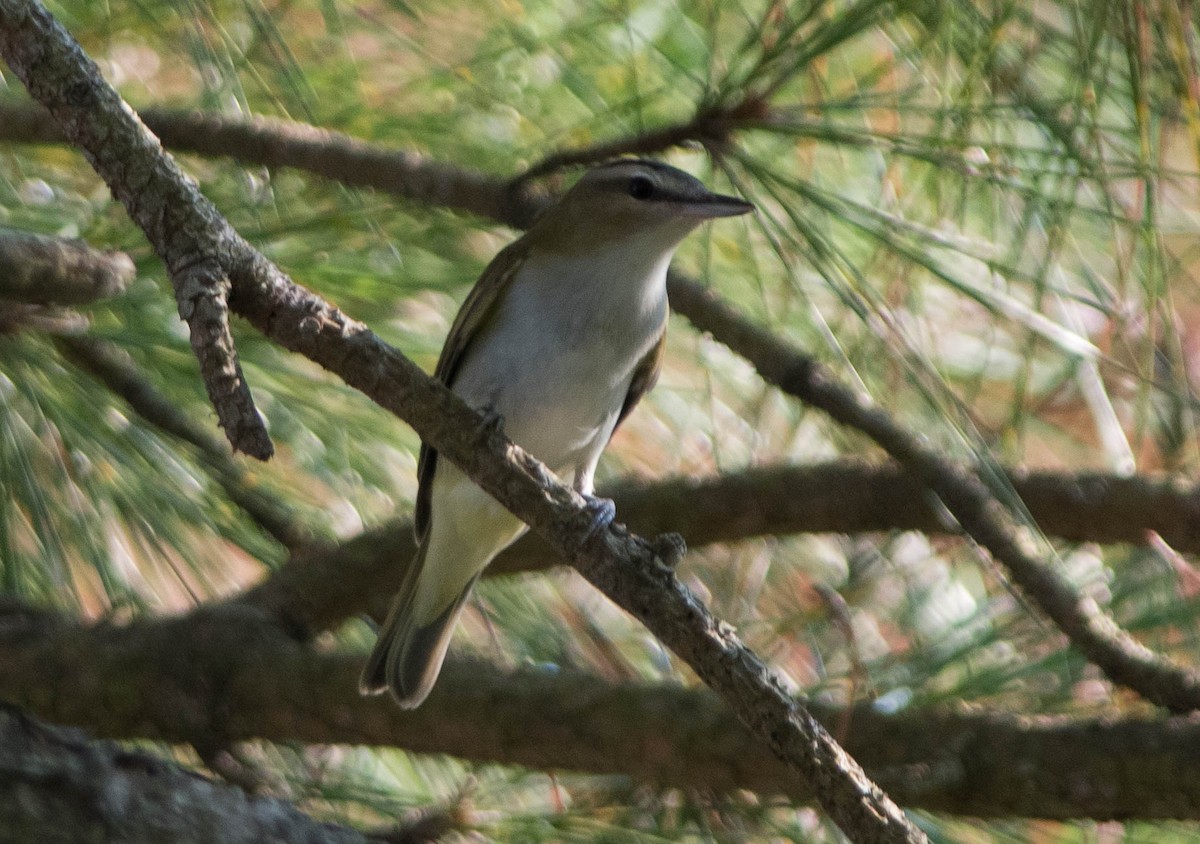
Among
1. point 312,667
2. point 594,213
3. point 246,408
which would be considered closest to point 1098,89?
point 594,213

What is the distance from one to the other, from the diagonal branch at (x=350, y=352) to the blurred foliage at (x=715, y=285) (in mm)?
432

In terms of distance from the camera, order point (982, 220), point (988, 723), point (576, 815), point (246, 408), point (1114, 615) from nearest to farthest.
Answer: point (246, 408) → point (988, 723) → point (576, 815) → point (1114, 615) → point (982, 220)

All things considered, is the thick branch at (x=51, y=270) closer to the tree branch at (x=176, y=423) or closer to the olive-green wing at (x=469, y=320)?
the tree branch at (x=176, y=423)

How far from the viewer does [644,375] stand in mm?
2008

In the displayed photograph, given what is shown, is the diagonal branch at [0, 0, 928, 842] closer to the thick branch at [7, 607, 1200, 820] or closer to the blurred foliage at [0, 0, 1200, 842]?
the thick branch at [7, 607, 1200, 820]

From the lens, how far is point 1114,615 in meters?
1.68

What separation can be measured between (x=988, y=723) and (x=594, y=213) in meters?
0.91

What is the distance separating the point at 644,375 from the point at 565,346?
0.58 ft

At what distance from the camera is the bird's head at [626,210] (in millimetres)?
1769

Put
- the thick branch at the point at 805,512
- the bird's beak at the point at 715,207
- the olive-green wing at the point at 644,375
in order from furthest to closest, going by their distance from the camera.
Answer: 1. the olive-green wing at the point at 644,375
2. the bird's beak at the point at 715,207
3. the thick branch at the point at 805,512

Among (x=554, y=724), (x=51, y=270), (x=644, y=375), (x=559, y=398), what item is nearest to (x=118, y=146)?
(x=51, y=270)

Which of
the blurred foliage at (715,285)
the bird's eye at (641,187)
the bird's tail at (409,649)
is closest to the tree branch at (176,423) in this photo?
the blurred foliage at (715,285)

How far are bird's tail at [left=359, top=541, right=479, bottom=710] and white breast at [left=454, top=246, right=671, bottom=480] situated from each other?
22 centimetres

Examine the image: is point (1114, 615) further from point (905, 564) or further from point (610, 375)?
point (610, 375)
